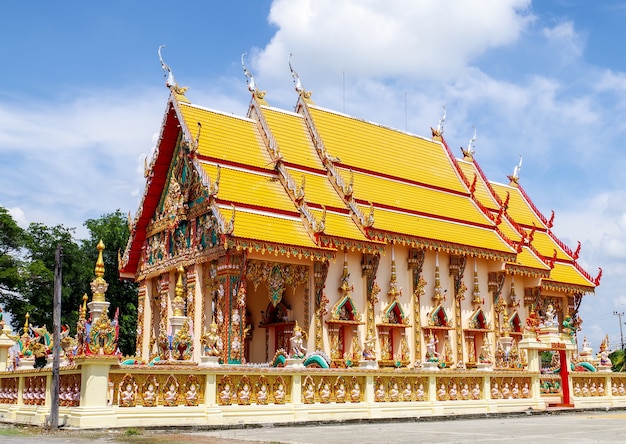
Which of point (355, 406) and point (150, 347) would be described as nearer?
point (355, 406)

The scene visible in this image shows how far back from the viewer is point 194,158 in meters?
19.2

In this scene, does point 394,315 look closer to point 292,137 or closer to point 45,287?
point 292,137

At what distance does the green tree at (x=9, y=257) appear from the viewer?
3119 cm

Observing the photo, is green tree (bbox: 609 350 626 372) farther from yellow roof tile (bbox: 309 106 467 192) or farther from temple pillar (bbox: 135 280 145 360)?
temple pillar (bbox: 135 280 145 360)

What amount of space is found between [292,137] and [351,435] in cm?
1236

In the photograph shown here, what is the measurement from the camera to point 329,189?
851 inches

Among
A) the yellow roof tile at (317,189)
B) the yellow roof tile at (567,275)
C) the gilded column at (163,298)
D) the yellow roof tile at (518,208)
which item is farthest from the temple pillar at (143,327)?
the yellow roof tile at (518,208)

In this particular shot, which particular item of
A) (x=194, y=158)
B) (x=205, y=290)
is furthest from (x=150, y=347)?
(x=194, y=158)

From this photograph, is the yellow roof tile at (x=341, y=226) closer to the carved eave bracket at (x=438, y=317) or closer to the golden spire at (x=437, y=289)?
the golden spire at (x=437, y=289)

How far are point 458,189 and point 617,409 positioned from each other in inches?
351

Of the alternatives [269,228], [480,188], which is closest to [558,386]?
[269,228]

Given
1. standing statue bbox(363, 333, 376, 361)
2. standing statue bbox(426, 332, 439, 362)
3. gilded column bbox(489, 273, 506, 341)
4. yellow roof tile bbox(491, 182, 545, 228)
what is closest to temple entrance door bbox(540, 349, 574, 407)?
standing statue bbox(426, 332, 439, 362)

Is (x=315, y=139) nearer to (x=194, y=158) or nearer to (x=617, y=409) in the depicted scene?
(x=194, y=158)

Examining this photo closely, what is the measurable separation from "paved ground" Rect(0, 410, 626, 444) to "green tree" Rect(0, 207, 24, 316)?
64.2 ft
